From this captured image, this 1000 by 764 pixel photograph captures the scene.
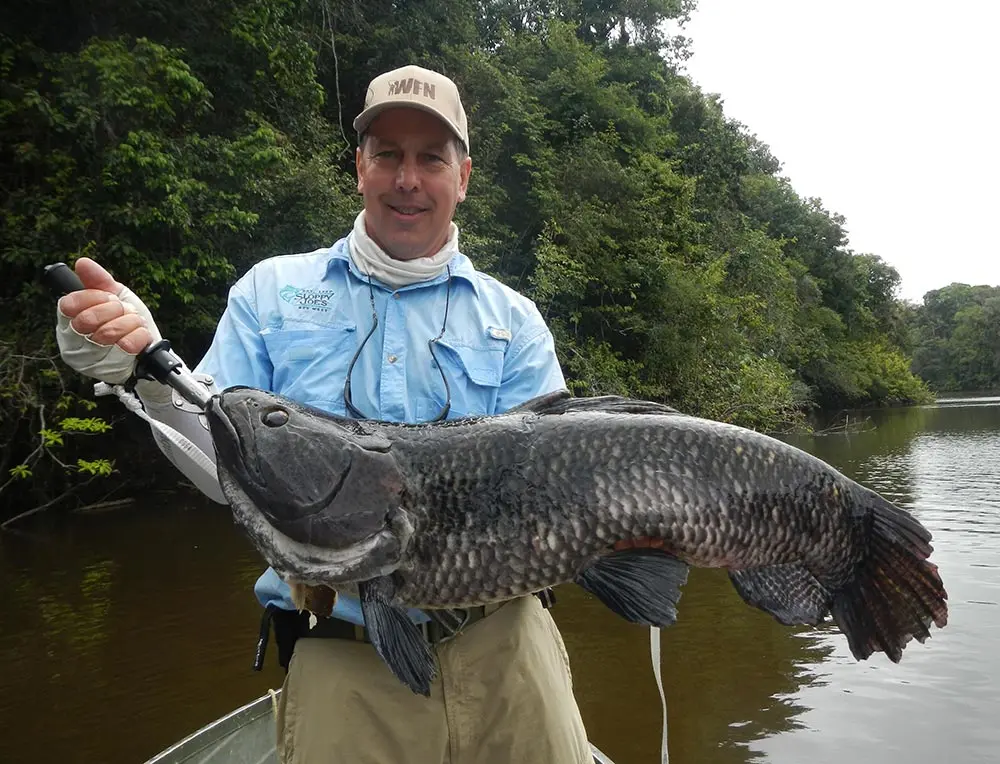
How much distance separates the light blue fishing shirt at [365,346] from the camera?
2.43 m

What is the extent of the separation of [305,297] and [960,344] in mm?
92757

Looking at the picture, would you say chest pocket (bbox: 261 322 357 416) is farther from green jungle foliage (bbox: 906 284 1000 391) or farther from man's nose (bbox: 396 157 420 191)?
green jungle foliage (bbox: 906 284 1000 391)

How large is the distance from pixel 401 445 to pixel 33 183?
12179mm

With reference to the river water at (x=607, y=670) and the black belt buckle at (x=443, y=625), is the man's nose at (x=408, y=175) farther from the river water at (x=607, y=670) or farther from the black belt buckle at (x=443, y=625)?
the river water at (x=607, y=670)

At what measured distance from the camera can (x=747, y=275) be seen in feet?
87.5

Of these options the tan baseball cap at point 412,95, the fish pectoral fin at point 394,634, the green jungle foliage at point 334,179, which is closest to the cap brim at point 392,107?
the tan baseball cap at point 412,95

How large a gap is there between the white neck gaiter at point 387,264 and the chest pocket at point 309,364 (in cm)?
25

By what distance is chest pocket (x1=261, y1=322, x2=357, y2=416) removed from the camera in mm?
2416

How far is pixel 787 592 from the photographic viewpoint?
220 centimetres

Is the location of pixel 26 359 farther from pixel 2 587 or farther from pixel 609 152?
pixel 609 152

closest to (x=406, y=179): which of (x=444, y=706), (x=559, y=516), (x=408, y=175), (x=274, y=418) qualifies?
(x=408, y=175)

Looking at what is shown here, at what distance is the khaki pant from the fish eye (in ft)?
2.42

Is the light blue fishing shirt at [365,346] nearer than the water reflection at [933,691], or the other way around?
the light blue fishing shirt at [365,346]

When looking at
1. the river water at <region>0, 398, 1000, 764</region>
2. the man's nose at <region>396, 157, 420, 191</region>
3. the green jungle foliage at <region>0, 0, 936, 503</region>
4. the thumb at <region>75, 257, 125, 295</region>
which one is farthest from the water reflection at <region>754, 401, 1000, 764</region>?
the green jungle foliage at <region>0, 0, 936, 503</region>
